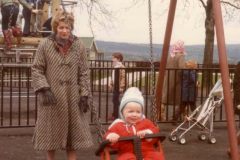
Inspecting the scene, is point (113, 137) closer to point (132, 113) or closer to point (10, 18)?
point (132, 113)

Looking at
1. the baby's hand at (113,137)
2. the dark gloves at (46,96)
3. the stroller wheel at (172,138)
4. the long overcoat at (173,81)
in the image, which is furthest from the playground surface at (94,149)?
the baby's hand at (113,137)

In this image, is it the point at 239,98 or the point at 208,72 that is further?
the point at 208,72

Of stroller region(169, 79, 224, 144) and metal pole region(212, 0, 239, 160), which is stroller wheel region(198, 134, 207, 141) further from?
metal pole region(212, 0, 239, 160)

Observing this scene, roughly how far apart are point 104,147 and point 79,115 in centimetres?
144

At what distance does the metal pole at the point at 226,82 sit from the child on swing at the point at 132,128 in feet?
2.52

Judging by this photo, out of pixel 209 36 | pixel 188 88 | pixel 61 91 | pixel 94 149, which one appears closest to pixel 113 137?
pixel 61 91

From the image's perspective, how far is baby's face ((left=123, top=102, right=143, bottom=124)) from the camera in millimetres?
5176

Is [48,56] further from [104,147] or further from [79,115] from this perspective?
[104,147]

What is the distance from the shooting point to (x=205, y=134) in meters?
9.72

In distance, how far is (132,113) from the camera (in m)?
5.19

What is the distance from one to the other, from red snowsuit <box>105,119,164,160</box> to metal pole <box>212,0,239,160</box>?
78 cm

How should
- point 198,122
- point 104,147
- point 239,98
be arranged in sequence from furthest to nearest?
1. point 198,122
2. point 239,98
3. point 104,147

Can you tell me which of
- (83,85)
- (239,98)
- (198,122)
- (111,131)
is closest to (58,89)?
(83,85)

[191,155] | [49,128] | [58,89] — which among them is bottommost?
[191,155]
